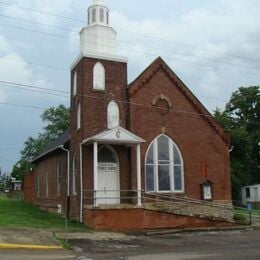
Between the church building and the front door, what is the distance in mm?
53

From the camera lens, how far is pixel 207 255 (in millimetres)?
16422

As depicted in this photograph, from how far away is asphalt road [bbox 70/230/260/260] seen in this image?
16188 millimetres

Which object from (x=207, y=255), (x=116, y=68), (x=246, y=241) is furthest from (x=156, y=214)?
(x=207, y=255)

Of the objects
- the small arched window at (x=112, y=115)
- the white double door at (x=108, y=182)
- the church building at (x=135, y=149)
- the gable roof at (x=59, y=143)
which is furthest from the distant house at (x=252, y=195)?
the small arched window at (x=112, y=115)

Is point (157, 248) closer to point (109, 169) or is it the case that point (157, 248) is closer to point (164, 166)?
point (109, 169)

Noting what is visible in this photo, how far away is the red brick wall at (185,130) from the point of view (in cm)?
2917

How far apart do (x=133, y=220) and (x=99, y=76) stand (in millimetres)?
7851

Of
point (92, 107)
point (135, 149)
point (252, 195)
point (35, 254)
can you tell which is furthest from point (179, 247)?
point (252, 195)

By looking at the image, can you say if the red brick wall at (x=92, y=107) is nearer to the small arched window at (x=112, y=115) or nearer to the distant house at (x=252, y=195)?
the small arched window at (x=112, y=115)

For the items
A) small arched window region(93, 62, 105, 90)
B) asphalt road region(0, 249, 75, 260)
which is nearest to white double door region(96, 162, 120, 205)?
small arched window region(93, 62, 105, 90)

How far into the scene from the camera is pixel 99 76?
27922mm

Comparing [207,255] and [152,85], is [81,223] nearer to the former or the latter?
[152,85]

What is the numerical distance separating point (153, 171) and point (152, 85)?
16.1ft

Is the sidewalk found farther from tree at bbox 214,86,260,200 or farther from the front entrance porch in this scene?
tree at bbox 214,86,260,200
